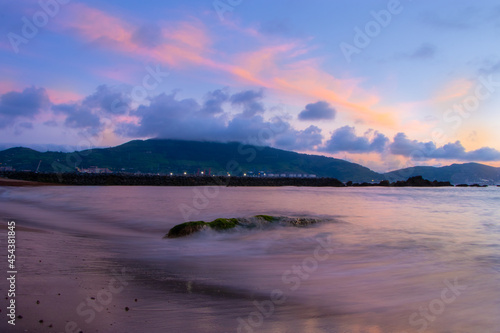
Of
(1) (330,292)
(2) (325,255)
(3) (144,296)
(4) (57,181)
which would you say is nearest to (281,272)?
(1) (330,292)

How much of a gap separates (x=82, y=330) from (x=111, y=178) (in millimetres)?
92597

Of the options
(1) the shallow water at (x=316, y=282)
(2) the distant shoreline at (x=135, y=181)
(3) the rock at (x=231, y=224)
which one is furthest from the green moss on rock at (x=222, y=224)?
(2) the distant shoreline at (x=135, y=181)

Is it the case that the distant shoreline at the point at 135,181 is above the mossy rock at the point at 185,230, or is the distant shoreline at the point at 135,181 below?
above

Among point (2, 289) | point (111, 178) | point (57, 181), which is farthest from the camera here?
point (111, 178)

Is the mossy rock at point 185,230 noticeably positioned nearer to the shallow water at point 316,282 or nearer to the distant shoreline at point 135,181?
the shallow water at point 316,282

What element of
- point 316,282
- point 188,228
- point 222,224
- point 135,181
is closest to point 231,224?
point 222,224

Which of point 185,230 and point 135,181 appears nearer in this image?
point 185,230

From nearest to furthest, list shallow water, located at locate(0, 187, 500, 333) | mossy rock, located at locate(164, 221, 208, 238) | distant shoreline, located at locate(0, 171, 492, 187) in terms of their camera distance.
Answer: shallow water, located at locate(0, 187, 500, 333), mossy rock, located at locate(164, 221, 208, 238), distant shoreline, located at locate(0, 171, 492, 187)

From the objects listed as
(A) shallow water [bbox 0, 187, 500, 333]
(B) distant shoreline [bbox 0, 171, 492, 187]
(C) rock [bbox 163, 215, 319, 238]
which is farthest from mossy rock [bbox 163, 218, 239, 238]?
(B) distant shoreline [bbox 0, 171, 492, 187]

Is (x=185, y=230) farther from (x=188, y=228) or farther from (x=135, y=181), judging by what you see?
(x=135, y=181)

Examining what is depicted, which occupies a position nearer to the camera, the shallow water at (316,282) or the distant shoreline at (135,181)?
the shallow water at (316,282)

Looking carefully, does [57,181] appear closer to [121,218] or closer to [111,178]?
[111,178]

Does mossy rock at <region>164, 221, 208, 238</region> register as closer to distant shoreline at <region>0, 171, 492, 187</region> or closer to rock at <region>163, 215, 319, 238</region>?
rock at <region>163, 215, 319, 238</region>

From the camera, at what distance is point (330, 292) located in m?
6.47
